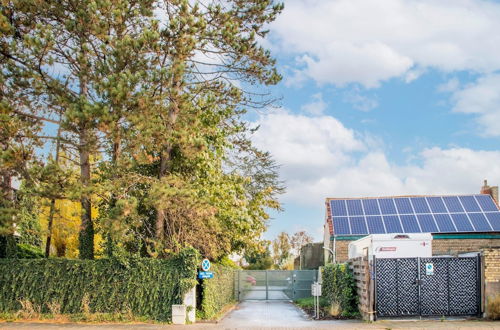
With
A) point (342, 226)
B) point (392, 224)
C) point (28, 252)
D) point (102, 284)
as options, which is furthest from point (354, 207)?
point (28, 252)

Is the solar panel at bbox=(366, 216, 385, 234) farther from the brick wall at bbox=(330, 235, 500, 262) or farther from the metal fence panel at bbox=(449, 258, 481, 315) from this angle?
the metal fence panel at bbox=(449, 258, 481, 315)

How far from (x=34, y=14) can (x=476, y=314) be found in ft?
56.4

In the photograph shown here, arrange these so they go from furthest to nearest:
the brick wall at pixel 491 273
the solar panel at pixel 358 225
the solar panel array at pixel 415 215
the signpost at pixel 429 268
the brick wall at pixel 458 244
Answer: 1. the solar panel at pixel 358 225
2. the solar panel array at pixel 415 215
3. the brick wall at pixel 458 244
4. the signpost at pixel 429 268
5. the brick wall at pixel 491 273

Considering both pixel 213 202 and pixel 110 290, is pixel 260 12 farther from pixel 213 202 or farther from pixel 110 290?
pixel 110 290

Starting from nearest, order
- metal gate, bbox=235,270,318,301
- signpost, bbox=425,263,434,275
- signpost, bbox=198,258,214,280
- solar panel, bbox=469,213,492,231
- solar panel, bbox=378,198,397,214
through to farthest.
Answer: signpost, bbox=425,263,434,275
signpost, bbox=198,258,214,280
solar panel, bbox=469,213,492,231
solar panel, bbox=378,198,397,214
metal gate, bbox=235,270,318,301

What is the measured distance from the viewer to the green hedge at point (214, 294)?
Result: 19.2 m

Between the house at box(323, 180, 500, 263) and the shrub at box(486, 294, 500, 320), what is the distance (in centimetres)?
963

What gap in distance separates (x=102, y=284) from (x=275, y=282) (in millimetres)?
16073

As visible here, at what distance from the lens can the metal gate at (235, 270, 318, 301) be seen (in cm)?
3250

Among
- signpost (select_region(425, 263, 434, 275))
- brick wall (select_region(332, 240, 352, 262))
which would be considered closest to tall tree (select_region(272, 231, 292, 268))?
brick wall (select_region(332, 240, 352, 262))

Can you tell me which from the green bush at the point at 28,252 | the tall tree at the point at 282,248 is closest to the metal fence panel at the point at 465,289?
the green bush at the point at 28,252

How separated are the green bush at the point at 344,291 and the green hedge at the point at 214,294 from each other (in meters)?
4.44

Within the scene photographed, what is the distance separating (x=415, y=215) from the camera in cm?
2900

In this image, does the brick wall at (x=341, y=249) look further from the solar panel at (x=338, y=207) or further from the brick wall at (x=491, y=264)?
the brick wall at (x=491, y=264)
